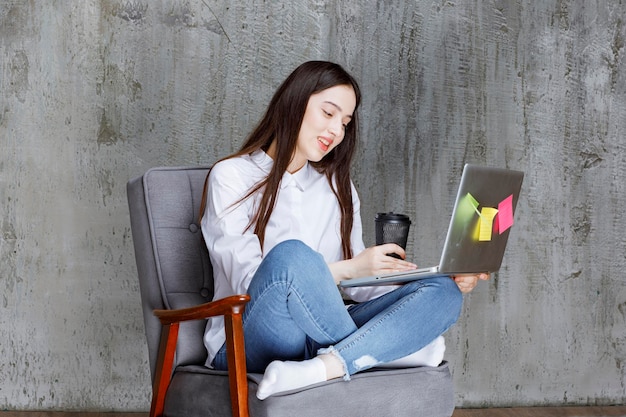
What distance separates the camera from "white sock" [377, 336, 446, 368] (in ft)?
7.24

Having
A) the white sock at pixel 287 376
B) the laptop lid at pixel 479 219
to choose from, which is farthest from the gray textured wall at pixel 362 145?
the white sock at pixel 287 376

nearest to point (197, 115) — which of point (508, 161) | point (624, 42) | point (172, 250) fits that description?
point (172, 250)

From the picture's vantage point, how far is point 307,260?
6.64 ft

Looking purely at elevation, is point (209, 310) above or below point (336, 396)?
above

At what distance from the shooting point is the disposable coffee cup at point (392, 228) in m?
2.14

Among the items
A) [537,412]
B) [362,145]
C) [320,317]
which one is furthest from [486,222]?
[537,412]

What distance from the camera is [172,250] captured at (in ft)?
8.03

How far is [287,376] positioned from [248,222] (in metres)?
0.60

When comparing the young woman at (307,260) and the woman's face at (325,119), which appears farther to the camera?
the woman's face at (325,119)

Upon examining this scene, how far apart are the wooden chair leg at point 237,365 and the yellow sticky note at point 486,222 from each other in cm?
64

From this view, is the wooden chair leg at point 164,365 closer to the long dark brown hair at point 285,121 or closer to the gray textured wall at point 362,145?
the long dark brown hair at point 285,121

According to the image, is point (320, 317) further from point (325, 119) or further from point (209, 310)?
point (325, 119)

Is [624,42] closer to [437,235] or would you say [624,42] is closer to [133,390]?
[437,235]

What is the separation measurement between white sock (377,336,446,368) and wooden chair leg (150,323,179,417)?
58cm
